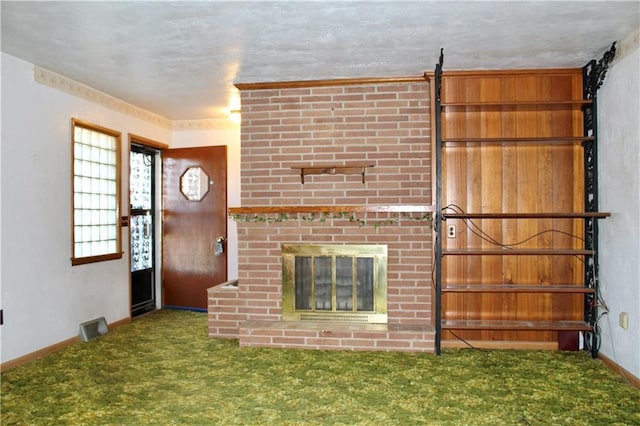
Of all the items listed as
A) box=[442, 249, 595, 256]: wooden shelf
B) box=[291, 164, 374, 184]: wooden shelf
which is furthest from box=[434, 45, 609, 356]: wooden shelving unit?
box=[291, 164, 374, 184]: wooden shelf

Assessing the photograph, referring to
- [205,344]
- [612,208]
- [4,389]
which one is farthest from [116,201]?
[612,208]

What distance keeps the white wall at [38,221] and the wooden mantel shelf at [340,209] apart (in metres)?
1.47

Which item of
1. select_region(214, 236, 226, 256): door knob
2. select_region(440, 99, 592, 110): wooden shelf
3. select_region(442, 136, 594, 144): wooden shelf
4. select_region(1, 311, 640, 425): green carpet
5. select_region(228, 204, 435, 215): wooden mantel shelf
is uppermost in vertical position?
select_region(440, 99, 592, 110): wooden shelf

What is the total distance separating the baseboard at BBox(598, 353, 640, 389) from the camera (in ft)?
9.86

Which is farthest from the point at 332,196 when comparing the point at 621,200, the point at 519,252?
the point at 621,200

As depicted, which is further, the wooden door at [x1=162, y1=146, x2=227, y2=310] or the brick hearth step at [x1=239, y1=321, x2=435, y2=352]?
the wooden door at [x1=162, y1=146, x2=227, y2=310]

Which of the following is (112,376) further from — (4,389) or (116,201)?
(116,201)

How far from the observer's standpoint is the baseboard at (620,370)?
3.00m

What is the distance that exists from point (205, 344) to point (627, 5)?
383 cm

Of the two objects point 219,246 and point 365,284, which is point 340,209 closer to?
point 365,284

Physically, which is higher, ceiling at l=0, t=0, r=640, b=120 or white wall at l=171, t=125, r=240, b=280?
ceiling at l=0, t=0, r=640, b=120

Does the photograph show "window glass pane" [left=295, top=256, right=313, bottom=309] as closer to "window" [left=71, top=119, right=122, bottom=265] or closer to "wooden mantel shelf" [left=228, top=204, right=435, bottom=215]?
"wooden mantel shelf" [left=228, top=204, right=435, bottom=215]

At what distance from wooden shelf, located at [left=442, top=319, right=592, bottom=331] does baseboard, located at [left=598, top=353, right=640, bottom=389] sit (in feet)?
0.77

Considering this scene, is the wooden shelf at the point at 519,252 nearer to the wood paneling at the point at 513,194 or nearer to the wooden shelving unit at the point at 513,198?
the wooden shelving unit at the point at 513,198
